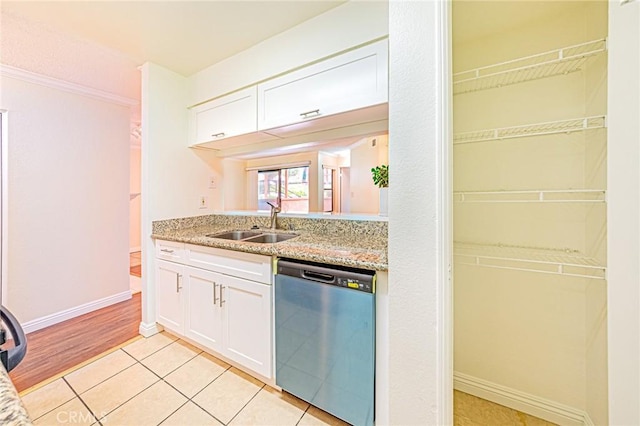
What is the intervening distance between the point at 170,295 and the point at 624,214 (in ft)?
8.44

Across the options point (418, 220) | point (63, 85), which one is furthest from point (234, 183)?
point (418, 220)

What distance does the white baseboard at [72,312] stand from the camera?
2203 mm

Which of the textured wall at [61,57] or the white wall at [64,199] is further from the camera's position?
the white wall at [64,199]

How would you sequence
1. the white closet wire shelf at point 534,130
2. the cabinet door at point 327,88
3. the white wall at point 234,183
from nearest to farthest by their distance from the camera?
the white closet wire shelf at point 534,130 → the cabinet door at point 327,88 → the white wall at point 234,183

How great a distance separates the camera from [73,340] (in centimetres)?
207

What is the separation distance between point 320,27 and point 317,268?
1499mm

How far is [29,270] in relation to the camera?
221cm

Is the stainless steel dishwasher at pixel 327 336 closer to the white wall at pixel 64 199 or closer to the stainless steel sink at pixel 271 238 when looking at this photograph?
the stainless steel sink at pixel 271 238

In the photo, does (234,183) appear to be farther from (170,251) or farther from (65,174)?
(65,174)

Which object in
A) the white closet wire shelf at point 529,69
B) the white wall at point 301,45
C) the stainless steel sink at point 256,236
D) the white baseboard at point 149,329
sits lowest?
the white baseboard at point 149,329

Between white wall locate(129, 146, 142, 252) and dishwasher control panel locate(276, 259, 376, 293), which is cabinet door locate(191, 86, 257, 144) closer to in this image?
dishwasher control panel locate(276, 259, 376, 293)

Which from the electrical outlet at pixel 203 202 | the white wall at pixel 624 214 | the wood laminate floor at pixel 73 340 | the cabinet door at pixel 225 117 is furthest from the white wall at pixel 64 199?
the white wall at pixel 624 214

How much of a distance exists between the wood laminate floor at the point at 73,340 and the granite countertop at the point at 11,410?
191 cm

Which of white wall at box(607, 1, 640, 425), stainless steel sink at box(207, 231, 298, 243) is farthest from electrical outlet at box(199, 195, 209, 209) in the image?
white wall at box(607, 1, 640, 425)
